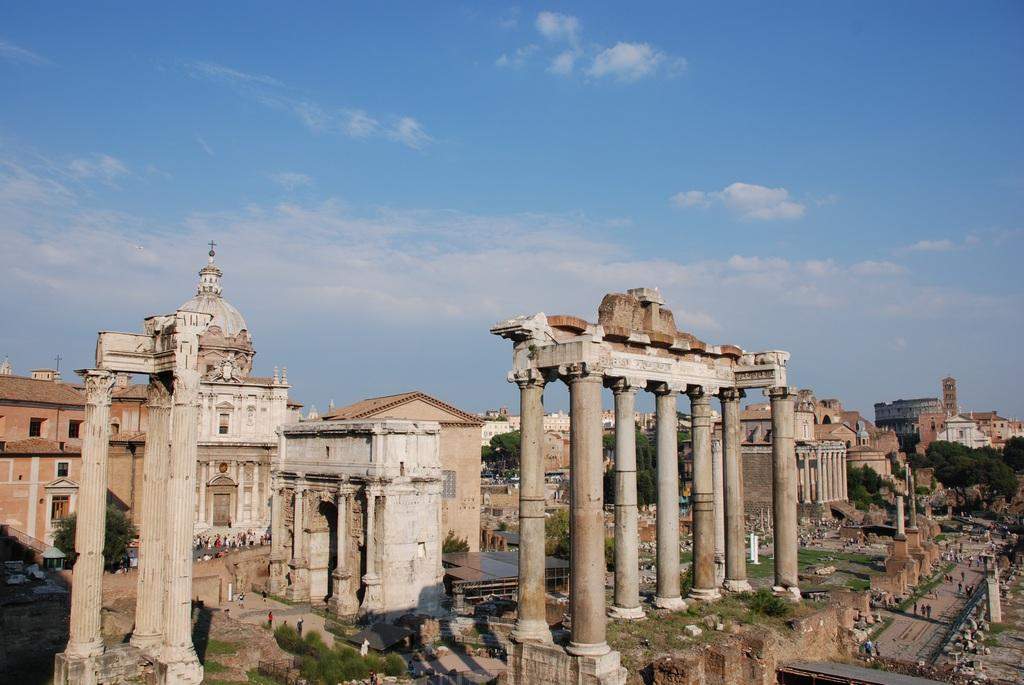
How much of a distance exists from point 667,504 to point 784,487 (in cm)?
328

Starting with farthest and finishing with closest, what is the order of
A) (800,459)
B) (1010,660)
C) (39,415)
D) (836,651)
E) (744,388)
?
(800,459)
(39,415)
(1010,660)
(744,388)
(836,651)

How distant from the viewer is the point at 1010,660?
28984 millimetres

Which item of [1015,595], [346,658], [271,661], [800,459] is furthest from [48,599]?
[800,459]

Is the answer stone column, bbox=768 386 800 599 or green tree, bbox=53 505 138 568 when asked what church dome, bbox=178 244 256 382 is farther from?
stone column, bbox=768 386 800 599

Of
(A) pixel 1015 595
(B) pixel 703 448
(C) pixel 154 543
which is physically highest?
(B) pixel 703 448

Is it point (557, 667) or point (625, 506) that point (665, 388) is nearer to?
point (625, 506)

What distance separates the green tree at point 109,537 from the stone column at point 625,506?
22.7 m

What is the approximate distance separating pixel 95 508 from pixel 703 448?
12546 mm

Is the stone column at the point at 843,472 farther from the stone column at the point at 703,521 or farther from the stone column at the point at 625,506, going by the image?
the stone column at the point at 625,506

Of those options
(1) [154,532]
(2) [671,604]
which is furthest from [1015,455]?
(1) [154,532]

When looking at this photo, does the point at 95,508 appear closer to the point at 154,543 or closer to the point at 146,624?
the point at 154,543

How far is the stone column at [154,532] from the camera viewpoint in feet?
50.0

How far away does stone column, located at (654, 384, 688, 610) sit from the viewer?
55.6ft

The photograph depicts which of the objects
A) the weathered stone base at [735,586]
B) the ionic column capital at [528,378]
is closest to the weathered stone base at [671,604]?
the weathered stone base at [735,586]
